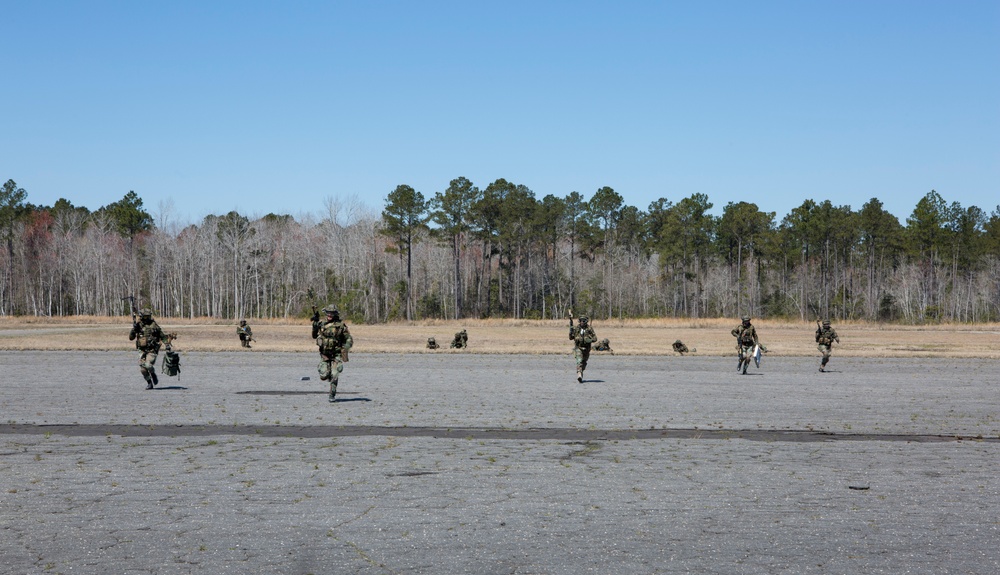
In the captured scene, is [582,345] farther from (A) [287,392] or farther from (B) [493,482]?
(B) [493,482]

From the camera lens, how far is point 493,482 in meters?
10.3

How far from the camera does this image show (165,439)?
1333 cm

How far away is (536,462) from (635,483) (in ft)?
5.87

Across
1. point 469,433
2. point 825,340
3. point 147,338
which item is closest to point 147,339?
point 147,338

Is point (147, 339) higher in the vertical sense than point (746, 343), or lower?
higher

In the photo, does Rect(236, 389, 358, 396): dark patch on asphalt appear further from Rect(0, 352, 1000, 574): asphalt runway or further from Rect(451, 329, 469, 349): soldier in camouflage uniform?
Rect(451, 329, 469, 349): soldier in camouflage uniform

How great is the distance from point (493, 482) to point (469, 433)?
4.13 metres

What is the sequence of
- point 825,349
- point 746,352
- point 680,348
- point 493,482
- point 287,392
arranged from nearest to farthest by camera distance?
point 493,482, point 287,392, point 746,352, point 825,349, point 680,348

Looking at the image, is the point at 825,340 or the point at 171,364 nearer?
the point at 171,364

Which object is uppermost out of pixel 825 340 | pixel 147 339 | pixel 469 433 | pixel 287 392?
pixel 147 339

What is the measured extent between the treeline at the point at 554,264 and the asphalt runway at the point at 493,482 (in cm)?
8168

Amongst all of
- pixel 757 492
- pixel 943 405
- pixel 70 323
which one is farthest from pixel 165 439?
pixel 70 323

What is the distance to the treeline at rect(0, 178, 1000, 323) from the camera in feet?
354

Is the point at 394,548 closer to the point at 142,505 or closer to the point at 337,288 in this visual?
the point at 142,505
